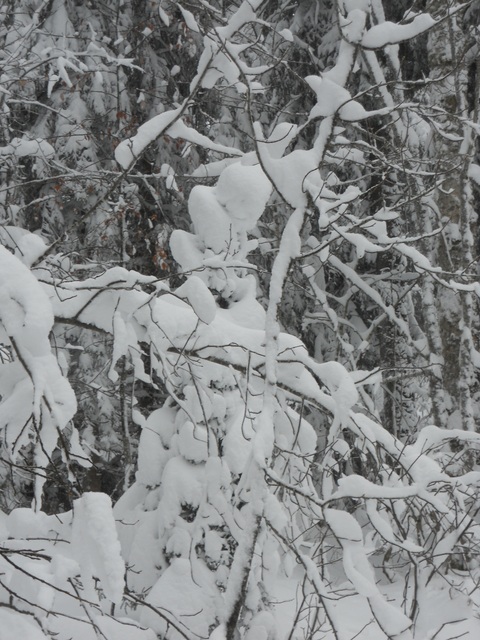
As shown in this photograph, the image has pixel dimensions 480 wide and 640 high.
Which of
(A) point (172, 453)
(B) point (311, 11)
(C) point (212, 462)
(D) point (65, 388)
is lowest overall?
(D) point (65, 388)

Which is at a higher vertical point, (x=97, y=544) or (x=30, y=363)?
(x=30, y=363)

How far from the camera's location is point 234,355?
3.04 meters

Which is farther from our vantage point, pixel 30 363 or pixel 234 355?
pixel 234 355

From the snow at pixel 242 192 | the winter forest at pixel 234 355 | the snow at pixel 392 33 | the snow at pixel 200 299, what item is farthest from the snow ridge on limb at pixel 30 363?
the snow at pixel 242 192

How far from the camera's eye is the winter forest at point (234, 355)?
2217mm

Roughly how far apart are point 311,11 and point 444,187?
3894 mm

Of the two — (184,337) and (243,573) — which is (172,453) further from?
(243,573)

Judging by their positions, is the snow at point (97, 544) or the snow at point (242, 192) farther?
the snow at point (242, 192)

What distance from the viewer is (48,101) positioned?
9.70m

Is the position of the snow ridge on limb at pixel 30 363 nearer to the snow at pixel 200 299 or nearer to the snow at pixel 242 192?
the snow at pixel 200 299

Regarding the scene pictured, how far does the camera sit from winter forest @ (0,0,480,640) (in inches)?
87.3

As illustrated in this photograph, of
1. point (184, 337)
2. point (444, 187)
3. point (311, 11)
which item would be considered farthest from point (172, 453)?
point (311, 11)

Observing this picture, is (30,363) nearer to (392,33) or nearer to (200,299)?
(200,299)

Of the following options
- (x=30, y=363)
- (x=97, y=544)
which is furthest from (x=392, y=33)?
(x=97, y=544)
